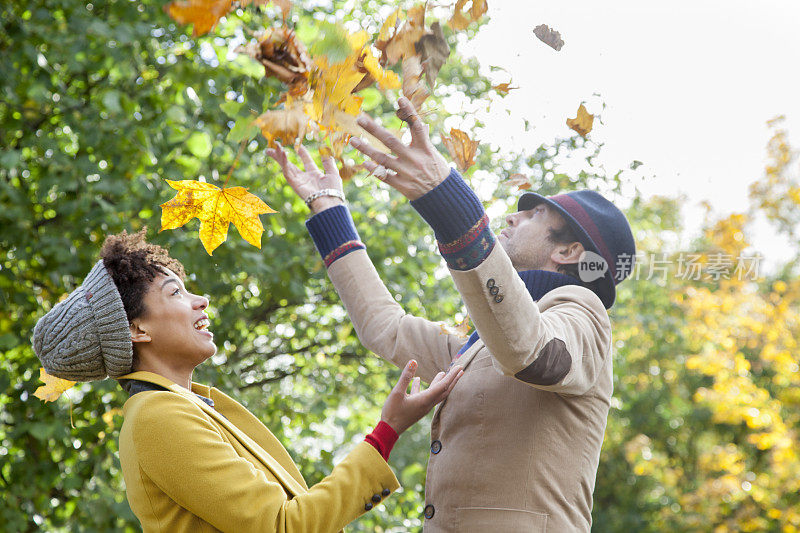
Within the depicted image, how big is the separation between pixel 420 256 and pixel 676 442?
7.99 meters

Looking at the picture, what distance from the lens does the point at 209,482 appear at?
4.61 feet

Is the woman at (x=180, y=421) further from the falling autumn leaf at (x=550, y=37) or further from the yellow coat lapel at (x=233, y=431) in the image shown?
the falling autumn leaf at (x=550, y=37)

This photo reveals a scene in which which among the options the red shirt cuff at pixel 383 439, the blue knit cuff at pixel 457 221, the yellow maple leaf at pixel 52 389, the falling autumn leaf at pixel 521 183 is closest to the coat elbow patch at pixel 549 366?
the blue knit cuff at pixel 457 221

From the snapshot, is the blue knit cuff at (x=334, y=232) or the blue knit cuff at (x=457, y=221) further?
the blue knit cuff at (x=334, y=232)

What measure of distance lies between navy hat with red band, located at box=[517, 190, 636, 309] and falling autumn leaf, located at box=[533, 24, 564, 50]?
39 centimetres

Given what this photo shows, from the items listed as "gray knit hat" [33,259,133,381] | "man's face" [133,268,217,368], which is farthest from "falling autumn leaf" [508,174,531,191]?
"gray knit hat" [33,259,133,381]

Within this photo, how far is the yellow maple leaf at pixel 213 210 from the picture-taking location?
1.71 m

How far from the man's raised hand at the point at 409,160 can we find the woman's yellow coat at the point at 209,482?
55 centimetres

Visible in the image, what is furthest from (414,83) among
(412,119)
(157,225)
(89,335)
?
(157,225)

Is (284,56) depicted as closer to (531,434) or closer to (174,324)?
(174,324)

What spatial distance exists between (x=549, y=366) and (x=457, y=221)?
30 cm

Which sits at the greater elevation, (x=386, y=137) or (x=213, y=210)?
(x=386, y=137)

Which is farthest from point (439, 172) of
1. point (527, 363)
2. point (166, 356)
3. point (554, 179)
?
point (554, 179)

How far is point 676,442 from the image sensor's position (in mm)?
10602
